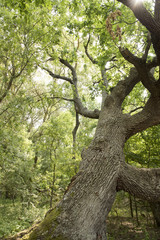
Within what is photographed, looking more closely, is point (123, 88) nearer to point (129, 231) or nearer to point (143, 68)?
point (143, 68)

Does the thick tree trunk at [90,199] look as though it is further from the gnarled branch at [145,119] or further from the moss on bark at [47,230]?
the gnarled branch at [145,119]

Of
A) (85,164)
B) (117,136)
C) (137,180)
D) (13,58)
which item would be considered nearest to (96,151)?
(85,164)

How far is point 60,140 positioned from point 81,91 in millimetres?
7243

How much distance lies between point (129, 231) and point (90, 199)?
4.66 metres

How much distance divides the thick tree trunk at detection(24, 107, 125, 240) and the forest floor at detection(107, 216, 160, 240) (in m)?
A: 2.83

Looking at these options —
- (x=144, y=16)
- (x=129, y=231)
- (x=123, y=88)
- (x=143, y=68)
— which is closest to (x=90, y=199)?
(x=143, y=68)

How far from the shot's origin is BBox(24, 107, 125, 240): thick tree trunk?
8.71 feet

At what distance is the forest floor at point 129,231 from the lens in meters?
5.48

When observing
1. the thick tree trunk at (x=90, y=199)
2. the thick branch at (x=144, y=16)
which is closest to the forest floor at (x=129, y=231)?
the thick tree trunk at (x=90, y=199)

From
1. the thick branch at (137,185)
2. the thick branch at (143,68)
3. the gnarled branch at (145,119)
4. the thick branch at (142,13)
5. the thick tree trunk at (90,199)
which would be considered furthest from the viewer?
the gnarled branch at (145,119)

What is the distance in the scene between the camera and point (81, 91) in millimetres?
14352

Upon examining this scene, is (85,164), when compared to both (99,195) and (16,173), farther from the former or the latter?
(16,173)

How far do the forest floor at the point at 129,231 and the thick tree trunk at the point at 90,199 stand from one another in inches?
112

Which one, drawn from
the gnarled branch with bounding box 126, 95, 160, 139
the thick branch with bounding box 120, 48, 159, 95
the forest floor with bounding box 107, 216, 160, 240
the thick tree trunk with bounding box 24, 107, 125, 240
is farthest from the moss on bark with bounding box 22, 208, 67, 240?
the thick branch with bounding box 120, 48, 159, 95
